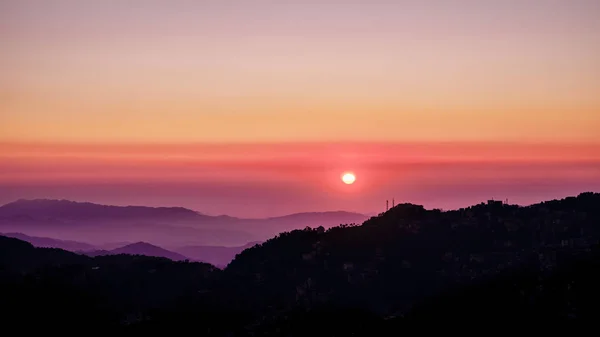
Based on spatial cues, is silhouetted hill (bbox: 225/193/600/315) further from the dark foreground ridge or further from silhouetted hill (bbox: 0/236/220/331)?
silhouetted hill (bbox: 0/236/220/331)

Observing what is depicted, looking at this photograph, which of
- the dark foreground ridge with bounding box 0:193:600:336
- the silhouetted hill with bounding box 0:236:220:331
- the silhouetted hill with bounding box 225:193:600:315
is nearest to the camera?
the dark foreground ridge with bounding box 0:193:600:336

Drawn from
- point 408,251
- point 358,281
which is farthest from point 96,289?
point 408,251

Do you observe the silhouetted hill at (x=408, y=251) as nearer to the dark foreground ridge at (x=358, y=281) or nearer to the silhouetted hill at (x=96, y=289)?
the dark foreground ridge at (x=358, y=281)

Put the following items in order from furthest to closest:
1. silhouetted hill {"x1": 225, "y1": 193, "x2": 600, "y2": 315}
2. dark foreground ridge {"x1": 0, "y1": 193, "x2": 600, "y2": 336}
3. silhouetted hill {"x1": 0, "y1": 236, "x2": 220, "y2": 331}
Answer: silhouetted hill {"x1": 225, "y1": 193, "x2": 600, "y2": 315}
silhouetted hill {"x1": 0, "y1": 236, "x2": 220, "y2": 331}
dark foreground ridge {"x1": 0, "y1": 193, "x2": 600, "y2": 336}

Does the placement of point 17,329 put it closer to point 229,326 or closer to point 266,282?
point 229,326

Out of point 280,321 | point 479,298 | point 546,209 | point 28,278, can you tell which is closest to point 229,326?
point 280,321

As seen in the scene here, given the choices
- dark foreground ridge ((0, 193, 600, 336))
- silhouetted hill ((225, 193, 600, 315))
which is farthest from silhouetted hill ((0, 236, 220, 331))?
silhouetted hill ((225, 193, 600, 315))

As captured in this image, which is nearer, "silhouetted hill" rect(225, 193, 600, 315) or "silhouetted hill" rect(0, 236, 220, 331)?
"silhouetted hill" rect(0, 236, 220, 331)

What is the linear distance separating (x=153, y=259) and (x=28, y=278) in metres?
29.0

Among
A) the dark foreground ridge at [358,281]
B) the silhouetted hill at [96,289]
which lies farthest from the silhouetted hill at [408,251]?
the silhouetted hill at [96,289]

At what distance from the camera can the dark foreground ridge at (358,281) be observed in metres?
94.0

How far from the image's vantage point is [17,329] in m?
111

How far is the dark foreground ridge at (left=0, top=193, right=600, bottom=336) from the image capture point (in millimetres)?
94000

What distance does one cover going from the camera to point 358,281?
12925cm
